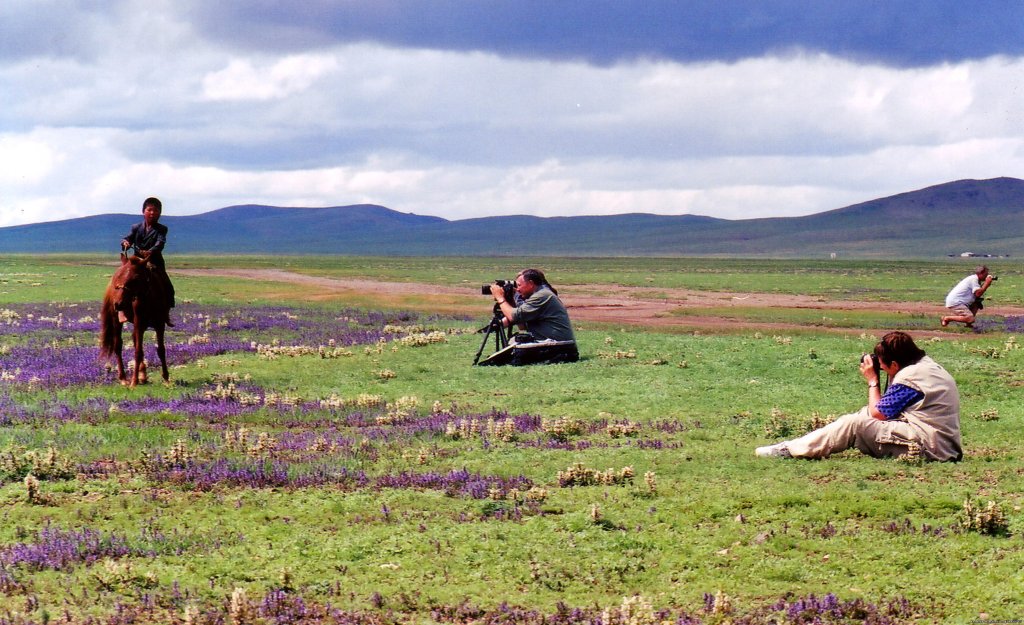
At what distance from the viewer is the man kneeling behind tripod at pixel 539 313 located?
2247cm

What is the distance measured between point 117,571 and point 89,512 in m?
2.61

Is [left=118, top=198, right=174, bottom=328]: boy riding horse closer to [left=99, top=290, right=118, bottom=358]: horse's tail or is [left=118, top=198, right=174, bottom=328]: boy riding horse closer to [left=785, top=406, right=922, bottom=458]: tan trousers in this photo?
[left=99, top=290, right=118, bottom=358]: horse's tail

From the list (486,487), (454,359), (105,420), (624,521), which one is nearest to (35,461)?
(105,420)

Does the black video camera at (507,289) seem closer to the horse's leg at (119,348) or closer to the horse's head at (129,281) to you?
the horse's head at (129,281)

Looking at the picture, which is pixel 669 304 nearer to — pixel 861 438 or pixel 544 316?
pixel 544 316

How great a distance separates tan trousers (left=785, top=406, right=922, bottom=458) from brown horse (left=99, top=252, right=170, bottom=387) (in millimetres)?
13143

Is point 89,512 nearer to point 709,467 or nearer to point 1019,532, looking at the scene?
point 709,467

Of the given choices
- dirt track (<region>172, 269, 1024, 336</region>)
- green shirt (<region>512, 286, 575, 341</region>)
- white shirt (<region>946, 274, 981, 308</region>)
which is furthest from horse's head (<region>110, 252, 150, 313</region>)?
white shirt (<region>946, 274, 981, 308</region>)

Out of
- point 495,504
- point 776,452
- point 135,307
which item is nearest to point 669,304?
point 135,307

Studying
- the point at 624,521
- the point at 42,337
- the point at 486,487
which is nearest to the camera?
the point at 624,521

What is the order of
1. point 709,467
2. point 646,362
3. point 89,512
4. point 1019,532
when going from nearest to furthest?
point 1019,532 → point 89,512 → point 709,467 → point 646,362

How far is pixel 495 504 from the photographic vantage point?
11.0 metres

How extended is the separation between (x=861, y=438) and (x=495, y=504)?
489 centimetres

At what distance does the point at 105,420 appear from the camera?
16453mm
